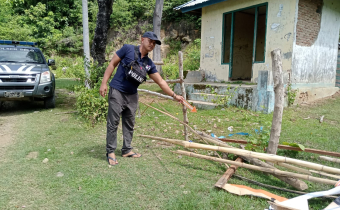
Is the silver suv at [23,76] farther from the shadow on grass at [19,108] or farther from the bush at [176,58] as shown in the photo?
the bush at [176,58]

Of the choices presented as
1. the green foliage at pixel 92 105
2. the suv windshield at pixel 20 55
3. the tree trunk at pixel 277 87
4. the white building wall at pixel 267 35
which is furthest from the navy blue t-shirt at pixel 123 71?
the white building wall at pixel 267 35

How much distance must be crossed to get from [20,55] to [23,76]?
3.57ft

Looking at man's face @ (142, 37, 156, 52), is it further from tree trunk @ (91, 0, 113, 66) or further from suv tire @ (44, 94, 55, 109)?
suv tire @ (44, 94, 55, 109)

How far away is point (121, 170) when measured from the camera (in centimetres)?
326

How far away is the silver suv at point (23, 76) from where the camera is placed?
Answer: 613 cm

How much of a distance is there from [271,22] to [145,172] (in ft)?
21.0

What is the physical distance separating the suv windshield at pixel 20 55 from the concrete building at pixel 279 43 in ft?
18.0

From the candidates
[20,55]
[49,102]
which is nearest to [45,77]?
[49,102]

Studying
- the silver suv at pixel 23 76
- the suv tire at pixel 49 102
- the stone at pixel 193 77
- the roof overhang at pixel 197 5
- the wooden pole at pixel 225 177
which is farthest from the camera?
the stone at pixel 193 77

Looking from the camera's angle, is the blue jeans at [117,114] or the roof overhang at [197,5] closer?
the blue jeans at [117,114]

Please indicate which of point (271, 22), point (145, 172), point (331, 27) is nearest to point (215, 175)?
point (145, 172)

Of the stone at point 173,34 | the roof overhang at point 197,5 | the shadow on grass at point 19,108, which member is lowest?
the shadow on grass at point 19,108

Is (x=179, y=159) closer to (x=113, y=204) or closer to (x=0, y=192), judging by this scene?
(x=113, y=204)

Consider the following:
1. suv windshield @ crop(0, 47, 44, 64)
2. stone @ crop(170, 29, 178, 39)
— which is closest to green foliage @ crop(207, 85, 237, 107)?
suv windshield @ crop(0, 47, 44, 64)
